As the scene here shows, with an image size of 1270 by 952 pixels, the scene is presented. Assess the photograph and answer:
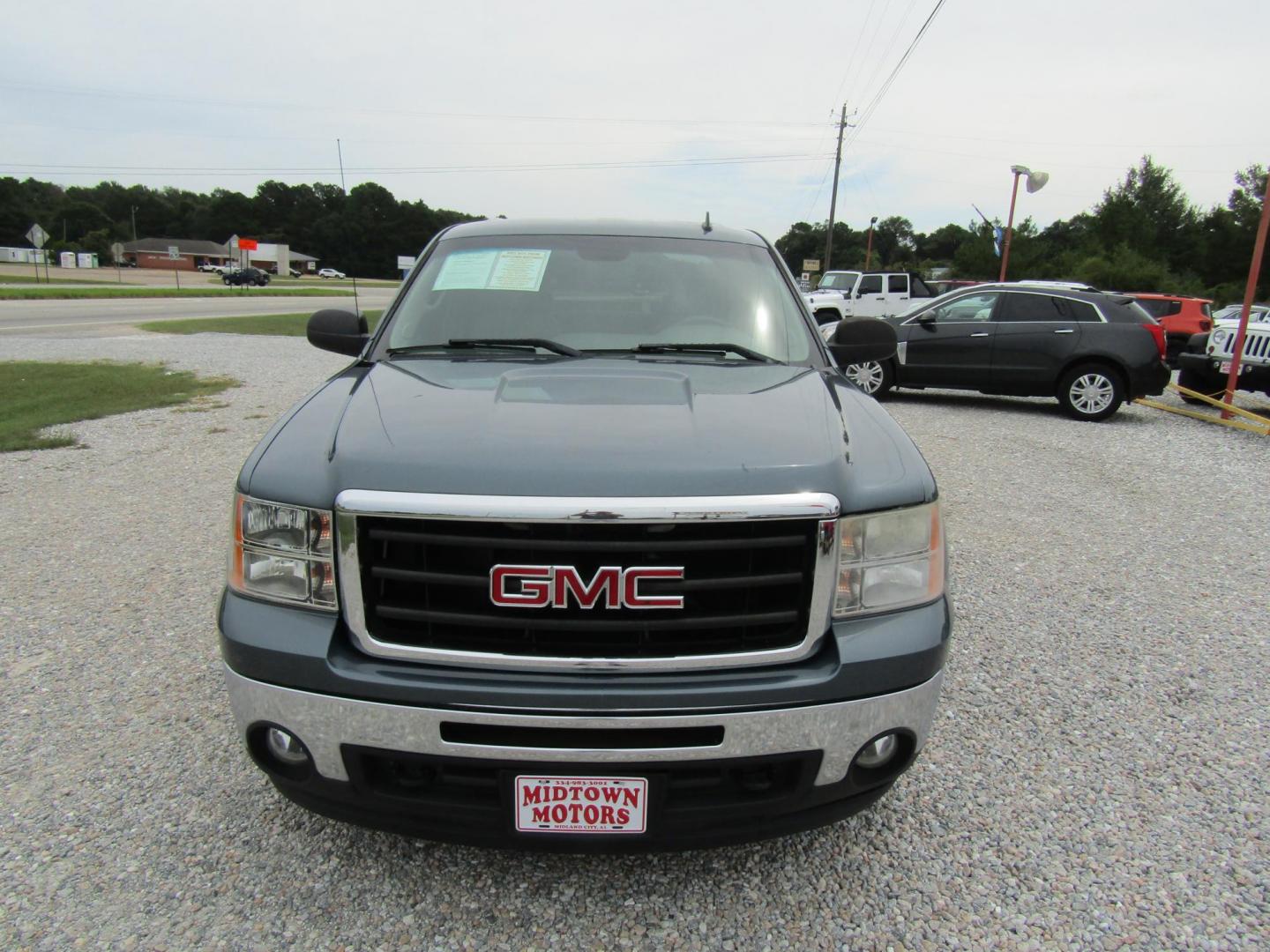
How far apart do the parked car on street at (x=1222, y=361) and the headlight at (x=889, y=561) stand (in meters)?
11.5

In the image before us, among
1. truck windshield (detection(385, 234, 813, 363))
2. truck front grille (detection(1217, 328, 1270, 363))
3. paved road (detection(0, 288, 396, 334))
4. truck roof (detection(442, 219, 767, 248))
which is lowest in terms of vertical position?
paved road (detection(0, 288, 396, 334))

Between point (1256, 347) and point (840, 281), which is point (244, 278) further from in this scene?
point (1256, 347)

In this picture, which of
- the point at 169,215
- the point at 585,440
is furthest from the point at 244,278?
the point at 169,215

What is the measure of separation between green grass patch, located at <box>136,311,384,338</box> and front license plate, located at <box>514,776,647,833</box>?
1788 cm

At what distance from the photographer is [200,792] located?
2.54 meters

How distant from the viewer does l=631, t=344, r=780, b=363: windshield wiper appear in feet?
9.47

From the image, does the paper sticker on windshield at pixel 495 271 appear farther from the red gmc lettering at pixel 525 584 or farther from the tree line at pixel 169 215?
the tree line at pixel 169 215

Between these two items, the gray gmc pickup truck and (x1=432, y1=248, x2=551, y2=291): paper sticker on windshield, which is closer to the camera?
the gray gmc pickup truck

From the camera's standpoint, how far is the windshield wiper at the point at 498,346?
2852 mm

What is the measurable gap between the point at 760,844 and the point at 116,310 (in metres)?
29.7

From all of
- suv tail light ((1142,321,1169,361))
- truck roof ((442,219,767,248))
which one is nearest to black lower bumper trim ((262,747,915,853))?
truck roof ((442,219,767,248))

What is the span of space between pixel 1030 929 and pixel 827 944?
1.73 ft

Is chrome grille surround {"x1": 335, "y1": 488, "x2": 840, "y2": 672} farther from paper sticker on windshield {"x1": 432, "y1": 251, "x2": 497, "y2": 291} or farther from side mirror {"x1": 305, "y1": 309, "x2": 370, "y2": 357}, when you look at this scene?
side mirror {"x1": 305, "y1": 309, "x2": 370, "y2": 357}

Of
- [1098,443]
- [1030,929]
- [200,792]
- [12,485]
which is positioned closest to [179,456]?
[12,485]
